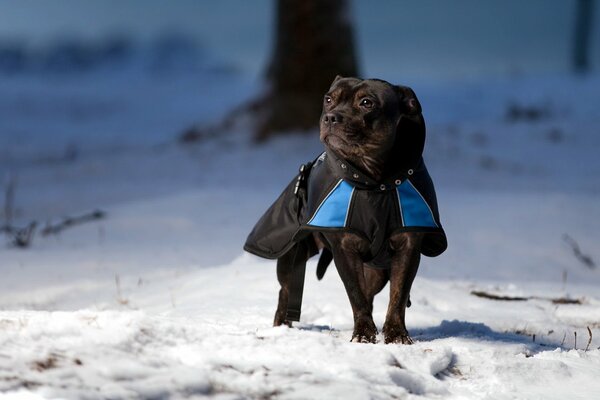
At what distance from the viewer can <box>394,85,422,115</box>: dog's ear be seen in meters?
4.25

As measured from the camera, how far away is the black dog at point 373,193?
4.14 metres

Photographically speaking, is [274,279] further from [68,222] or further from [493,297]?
[68,222]

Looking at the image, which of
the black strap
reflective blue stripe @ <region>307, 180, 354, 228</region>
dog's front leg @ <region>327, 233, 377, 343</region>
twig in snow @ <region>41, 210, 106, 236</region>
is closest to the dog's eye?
reflective blue stripe @ <region>307, 180, 354, 228</region>

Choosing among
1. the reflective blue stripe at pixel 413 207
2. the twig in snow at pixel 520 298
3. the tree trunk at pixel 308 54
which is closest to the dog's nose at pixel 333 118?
the reflective blue stripe at pixel 413 207

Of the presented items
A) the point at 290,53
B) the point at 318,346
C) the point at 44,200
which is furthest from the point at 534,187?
the point at 318,346

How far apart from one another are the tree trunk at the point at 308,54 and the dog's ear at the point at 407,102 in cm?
954

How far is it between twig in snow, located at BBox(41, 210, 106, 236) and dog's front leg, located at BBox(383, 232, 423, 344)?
16.2ft

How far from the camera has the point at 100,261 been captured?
7.42 m

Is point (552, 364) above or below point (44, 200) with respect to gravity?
above

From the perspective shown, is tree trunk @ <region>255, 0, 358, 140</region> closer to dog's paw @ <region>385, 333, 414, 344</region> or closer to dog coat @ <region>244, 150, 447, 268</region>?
dog coat @ <region>244, 150, 447, 268</region>

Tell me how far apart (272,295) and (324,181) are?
151 cm

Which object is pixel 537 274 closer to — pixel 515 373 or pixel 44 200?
pixel 515 373

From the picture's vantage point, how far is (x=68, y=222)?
8.68 metres

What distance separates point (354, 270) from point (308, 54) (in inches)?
→ 389
